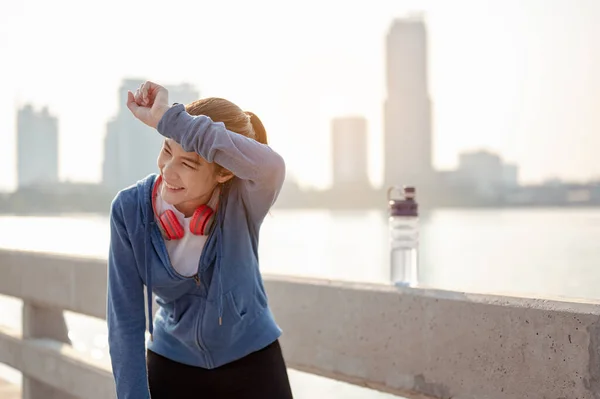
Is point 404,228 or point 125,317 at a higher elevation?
point 404,228

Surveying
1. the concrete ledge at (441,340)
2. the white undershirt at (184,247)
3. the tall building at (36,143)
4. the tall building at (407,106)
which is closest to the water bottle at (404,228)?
the concrete ledge at (441,340)

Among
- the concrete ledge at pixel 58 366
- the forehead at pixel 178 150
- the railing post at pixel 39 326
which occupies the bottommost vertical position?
the concrete ledge at pixel 58 366

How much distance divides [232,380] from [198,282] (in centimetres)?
31

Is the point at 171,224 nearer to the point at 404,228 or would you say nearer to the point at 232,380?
the point at 232,380

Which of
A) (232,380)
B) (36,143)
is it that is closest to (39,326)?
(232,380)

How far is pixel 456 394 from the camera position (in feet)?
7.35

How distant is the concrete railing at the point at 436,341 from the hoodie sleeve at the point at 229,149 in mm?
622

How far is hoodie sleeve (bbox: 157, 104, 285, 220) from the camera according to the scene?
6.39ft

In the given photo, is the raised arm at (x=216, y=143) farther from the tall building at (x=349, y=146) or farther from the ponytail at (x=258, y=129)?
the tall building at (x=349, y=146)

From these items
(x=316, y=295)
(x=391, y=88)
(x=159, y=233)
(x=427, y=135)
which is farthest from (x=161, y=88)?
(x=391, y=88)

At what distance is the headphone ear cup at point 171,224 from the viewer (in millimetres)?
2109

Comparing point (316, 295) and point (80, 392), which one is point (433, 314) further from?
point (80, 392)

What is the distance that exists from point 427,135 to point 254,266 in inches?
4729

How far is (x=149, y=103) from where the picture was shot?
2.06 metres
